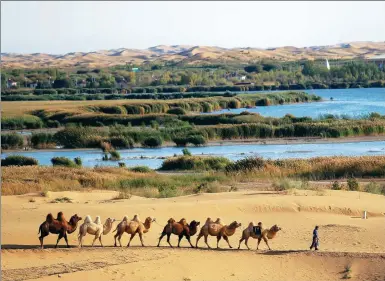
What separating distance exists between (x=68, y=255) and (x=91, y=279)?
199cm

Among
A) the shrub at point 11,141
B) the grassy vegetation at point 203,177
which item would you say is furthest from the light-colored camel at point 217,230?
the shrub at point 11,141

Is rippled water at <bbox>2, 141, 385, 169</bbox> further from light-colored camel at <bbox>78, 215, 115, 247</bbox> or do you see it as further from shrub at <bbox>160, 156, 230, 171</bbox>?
light-colored camel at <bbox>78, 215, 115, 247</bbox>

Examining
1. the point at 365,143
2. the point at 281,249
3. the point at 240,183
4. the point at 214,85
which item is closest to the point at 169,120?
the point at 365,143

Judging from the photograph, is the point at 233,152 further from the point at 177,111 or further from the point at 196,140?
the point at 177,111

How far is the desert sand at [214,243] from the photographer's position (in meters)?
15.9

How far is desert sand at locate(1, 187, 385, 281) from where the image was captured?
15.9 meters

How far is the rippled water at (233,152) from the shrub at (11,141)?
9.08ft

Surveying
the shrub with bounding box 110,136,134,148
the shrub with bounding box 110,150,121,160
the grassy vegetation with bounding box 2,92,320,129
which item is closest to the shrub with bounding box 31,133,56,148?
the shrub with bounding box 110,136,134,148

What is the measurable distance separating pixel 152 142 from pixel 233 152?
678 cm

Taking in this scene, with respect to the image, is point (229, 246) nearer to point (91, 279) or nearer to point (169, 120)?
point (91, 279)

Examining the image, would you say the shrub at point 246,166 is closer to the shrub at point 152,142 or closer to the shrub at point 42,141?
the shrub at point 152,142

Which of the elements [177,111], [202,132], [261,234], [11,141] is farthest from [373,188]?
[177,111]

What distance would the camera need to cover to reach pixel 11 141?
51.2 m

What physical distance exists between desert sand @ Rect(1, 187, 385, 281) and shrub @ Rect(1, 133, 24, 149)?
2608 centimetres
